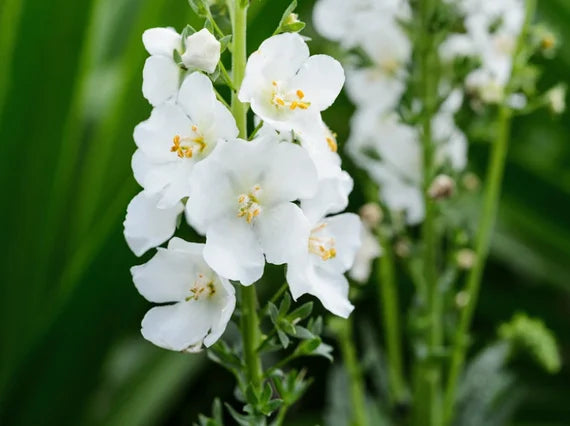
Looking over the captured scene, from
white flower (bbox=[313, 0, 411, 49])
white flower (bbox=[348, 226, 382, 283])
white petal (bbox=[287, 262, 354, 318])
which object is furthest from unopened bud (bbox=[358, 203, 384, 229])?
white petal (bbox=[287, 262, 354, 318])

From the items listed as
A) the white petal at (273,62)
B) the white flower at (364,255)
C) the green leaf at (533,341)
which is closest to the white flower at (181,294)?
the white petal at (273,62)

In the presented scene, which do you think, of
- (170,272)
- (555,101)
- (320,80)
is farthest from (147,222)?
(555,101)

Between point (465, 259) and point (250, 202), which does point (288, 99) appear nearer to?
point (250, 202)

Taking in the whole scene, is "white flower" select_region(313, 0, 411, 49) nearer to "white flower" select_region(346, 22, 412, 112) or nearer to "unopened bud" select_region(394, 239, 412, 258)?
"white flower" select_region(346, 22, 412, 112)

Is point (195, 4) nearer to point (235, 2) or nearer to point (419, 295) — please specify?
point (235, 2)

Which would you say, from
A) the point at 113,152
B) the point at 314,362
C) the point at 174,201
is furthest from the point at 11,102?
the point at 174,201

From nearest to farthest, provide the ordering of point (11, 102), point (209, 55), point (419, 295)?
point (209, 55) < point (419, 295) < point (11, 102)

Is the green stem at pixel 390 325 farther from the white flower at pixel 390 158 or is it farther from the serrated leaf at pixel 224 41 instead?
the serrated leaf at pixel 224 41
